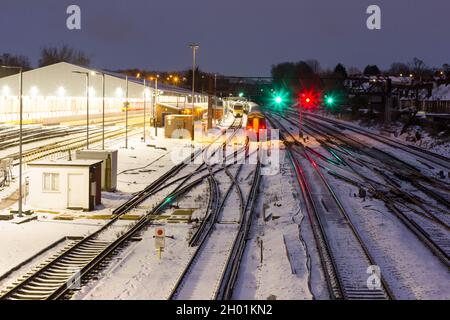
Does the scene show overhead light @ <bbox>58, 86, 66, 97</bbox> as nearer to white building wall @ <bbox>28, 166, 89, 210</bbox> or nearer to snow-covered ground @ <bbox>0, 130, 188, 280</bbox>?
snow-covered ground @ <bbox>0, 130, 188, 280</bbox>

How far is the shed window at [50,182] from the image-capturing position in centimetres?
2309

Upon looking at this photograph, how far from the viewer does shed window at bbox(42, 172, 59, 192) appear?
2309 centimetres

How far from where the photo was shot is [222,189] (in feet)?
93.0

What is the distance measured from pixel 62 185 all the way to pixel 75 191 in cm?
53

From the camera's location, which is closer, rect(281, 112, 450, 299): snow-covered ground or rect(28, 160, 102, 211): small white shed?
rect(281, 112, 450, 299): snow-covered ground

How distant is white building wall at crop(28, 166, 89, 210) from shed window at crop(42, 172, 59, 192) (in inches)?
4.2

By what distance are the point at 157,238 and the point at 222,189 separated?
12.2 meters

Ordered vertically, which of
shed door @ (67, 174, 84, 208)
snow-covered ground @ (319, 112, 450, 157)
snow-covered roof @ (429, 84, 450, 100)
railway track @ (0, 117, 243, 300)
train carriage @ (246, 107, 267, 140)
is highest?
snow-covered roof @ (429, 84, 450, 100)

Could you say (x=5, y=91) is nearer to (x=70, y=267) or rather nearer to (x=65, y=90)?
(x=65, y=90)

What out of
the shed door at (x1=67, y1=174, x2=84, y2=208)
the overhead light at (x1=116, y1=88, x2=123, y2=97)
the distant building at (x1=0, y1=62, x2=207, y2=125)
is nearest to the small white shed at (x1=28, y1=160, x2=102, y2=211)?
the shed door at (x1=67, y1=174, x2=84, y2=208)

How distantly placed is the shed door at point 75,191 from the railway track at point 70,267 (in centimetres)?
159

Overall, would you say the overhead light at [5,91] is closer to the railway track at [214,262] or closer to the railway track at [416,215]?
the railway track at [416,215]

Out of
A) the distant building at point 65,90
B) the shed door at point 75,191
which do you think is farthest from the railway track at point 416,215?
the distant building at point 65,90
